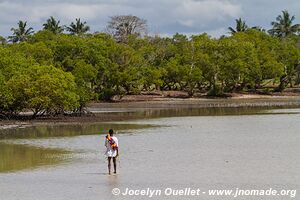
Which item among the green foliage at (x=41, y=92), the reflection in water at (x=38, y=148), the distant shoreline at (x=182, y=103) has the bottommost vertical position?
the distant shoreline at (x=182, y=103)

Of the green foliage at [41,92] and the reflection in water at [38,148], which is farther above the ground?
the green foliage at [41,92]

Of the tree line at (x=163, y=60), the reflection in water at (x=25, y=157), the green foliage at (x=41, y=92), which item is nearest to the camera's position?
the reflection in water at (x=25, y=157)

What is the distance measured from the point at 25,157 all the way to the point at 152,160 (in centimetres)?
665

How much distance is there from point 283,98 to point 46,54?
34538 mm

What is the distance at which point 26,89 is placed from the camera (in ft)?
186

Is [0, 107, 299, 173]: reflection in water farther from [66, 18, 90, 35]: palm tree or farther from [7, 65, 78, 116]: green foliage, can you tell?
[66, 18, 90, 35]: palm tree

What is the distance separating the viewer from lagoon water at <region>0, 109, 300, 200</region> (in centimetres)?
2262

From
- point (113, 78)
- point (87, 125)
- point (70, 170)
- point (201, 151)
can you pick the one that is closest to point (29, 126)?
point (87, 125)

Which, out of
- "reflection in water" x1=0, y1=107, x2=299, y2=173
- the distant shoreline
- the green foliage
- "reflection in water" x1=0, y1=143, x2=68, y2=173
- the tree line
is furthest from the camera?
the tree line

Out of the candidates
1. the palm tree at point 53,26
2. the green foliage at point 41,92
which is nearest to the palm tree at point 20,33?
the palm tree at point 53,26

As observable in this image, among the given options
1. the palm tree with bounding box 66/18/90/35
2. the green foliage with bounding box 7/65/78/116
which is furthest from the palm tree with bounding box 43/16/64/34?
the green foliage with bounding box 7/65/78/116

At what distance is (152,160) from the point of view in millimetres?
29812

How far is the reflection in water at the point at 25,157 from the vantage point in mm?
29277

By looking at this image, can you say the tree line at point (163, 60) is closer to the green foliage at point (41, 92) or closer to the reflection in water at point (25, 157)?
the green foliage at point (41, 92)
